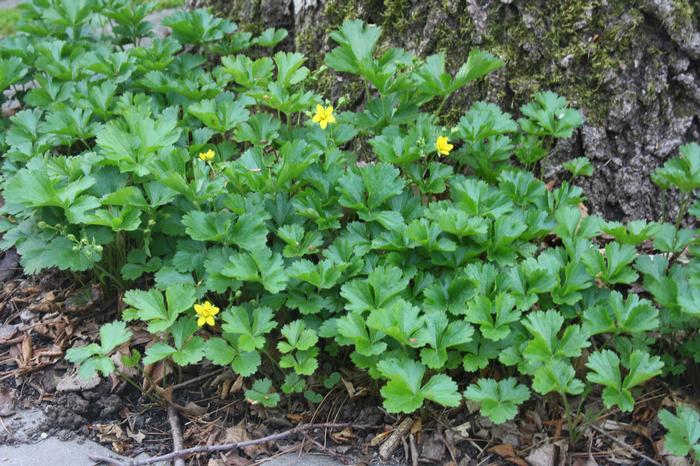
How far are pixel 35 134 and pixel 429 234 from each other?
204cm

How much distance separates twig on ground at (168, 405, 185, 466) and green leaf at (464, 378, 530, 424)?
1014 millimetres

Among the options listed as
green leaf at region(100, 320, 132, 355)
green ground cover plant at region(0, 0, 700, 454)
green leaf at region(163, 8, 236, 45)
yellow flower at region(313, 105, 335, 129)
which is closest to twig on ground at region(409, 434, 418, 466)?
green ground cover plant at region(0, 0, 700, 454)

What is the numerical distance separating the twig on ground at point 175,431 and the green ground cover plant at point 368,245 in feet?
0.66

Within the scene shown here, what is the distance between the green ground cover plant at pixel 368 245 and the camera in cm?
233

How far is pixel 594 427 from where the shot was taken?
2.44 metres

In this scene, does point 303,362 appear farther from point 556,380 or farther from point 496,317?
point 556,380

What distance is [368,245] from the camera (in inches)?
105

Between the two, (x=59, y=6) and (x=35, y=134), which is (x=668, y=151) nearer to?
(x=35, y=134)

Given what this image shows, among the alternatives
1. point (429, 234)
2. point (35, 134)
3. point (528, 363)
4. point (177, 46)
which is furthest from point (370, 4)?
point (528, 363)

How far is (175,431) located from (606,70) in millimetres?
2303

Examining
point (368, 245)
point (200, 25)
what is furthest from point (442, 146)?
point (200, 25)

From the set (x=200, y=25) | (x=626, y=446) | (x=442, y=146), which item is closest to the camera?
(x=626, y=446)

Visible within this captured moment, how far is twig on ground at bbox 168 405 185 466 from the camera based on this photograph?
2.44 m

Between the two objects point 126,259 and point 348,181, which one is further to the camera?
point 126,259
